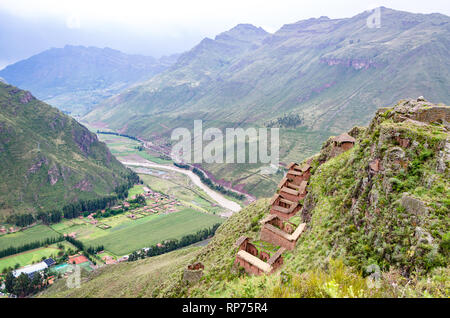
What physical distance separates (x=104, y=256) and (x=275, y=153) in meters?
133

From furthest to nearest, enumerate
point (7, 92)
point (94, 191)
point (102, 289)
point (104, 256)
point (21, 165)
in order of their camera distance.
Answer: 1. point (7, 92)
2. point (94, 191)
3. point (21, 165)
4. point (104, 256)
5. point (102, 289)

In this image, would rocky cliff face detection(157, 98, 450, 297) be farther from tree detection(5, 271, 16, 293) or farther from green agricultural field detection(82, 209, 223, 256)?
green agricultural field detection(82, 209, 223, 256)

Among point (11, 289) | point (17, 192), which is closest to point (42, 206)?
point (17, 192)

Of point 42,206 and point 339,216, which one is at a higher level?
point 339,216

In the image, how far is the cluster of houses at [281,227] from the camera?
2711 centimetres

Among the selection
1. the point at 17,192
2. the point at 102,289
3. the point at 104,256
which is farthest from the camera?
the point at 17,192

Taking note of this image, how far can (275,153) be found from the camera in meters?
199

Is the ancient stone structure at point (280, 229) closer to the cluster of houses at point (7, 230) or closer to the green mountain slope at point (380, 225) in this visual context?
the green mountain slope at point (380, 225)

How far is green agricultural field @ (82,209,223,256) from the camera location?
108812mm

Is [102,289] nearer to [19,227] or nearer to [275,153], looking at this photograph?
[19,227]

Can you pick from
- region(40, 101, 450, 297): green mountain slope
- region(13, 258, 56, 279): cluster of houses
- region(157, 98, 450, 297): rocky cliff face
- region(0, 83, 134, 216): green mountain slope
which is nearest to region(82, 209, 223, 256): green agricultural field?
region(13, 258, 56, 279): cluster of houses

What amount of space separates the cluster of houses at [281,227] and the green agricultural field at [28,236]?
4281 inches

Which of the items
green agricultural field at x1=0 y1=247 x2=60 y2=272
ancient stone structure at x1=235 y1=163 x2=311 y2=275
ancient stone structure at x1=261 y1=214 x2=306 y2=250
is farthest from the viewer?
green agricultural field at x1=0 y1=247 x2=60 y2=272

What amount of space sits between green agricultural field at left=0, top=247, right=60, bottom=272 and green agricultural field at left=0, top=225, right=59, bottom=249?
809 centimetres
